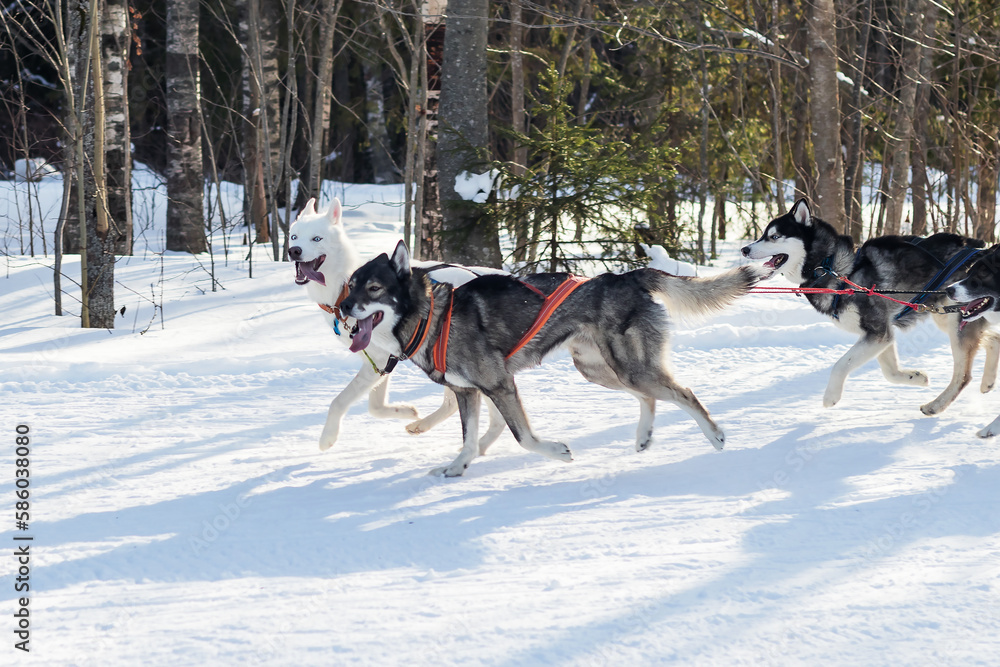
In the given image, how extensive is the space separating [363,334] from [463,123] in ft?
14.3

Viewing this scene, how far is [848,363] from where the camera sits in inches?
197

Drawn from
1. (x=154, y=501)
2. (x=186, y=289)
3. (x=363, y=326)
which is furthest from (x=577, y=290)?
(x=186, y=289)

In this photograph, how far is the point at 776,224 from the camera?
555 cm

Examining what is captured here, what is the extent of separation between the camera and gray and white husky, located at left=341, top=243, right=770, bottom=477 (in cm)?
405

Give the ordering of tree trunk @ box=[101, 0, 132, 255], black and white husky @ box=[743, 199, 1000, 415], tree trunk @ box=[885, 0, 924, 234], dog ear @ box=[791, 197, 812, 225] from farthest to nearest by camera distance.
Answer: tree trunk @ box=[885, 0, 924, 234]
tree trunk @ box=[101, 0, 132, 255]
dog ear @ box=[791, 197, 812, 225]
black and white husky @ box=[743, 199, 1000, 415]

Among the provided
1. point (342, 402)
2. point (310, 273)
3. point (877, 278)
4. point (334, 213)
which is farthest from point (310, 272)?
point (877, 278)

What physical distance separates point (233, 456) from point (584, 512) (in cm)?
181

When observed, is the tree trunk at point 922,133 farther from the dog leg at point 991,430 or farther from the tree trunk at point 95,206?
the tree trunk at point 95,206

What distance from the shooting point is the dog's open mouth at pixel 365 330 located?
399 cm

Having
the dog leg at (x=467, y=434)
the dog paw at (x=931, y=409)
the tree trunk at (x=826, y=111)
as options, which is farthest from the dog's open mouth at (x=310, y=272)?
the tree trunk at (x=826, y=111)

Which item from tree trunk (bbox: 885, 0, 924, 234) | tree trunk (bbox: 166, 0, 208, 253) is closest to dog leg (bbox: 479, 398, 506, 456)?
tree trunk (bbox: 885, 0, 924, 234)

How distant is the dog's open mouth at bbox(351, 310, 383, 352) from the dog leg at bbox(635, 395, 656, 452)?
1426 mm

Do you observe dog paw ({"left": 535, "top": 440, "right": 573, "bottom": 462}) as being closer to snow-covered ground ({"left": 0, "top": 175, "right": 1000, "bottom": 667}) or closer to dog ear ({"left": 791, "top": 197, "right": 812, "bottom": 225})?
snow-covered ground ({"left": 0, "top": 175, "right": 1000, "bottom": 667})

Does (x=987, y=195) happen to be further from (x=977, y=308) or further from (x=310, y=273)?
(x=310, y=273)
